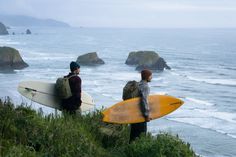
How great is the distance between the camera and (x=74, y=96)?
11125 millimetres

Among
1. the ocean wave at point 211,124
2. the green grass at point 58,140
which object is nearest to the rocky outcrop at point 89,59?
the ocean wave at point 211,124

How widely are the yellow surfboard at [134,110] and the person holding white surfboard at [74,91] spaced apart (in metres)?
0.82

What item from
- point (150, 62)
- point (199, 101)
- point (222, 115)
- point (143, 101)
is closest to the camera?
point (143, 101)

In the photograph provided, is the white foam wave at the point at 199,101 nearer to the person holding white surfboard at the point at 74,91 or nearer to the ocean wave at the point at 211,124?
the ocean wave at the point at 211,124

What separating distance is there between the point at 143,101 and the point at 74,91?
1.89 m

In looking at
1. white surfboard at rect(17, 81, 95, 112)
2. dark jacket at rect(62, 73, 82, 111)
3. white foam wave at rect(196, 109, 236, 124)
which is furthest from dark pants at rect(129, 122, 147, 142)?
white foam wave at rect(196, 109, 236, 124)

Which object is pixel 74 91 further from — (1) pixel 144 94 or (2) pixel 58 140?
(2) pixel 58 140

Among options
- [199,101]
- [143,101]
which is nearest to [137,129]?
[143,101]

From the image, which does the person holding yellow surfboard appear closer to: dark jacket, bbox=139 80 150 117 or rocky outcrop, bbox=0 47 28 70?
dark jacket, bbox=139 80 150 117

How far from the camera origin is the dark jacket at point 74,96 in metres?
10.9

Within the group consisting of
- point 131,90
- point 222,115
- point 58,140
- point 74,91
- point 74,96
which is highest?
point 131,90

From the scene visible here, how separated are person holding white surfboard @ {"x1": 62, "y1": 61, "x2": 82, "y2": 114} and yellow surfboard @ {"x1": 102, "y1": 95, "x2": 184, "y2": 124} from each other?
82 cm

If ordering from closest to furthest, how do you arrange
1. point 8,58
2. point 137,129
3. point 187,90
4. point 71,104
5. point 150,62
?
point 137,129 < point 71,104 < point 187,90 < point 8,58 < point 150,62

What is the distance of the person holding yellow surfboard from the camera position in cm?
999
